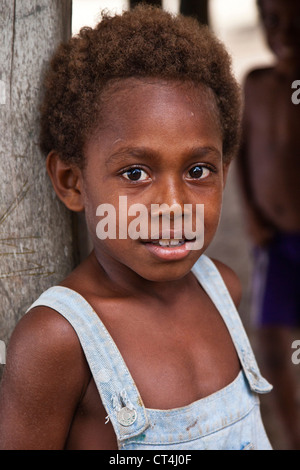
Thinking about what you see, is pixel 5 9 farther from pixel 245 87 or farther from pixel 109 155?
pixel 245 87

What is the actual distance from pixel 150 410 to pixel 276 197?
2156mm

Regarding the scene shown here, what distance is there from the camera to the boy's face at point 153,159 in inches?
50.6

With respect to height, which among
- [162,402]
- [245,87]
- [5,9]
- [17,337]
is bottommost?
[162,402]

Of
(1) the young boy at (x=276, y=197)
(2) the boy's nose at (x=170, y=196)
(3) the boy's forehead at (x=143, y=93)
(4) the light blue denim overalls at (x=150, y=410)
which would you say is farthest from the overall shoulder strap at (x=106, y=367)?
(1) the young boy at (x=276, y=197)

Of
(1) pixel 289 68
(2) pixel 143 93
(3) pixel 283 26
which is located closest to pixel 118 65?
(2) pixel 143 93

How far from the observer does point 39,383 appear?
1.24 meters

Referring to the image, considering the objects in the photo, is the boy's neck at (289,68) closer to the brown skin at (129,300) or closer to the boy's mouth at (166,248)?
the brown skin at (129,300)

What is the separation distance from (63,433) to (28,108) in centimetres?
73

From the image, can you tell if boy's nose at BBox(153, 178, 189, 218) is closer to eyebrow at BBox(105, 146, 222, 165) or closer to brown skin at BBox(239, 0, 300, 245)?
eyebrow at BBox(105, 146, 222, 165)

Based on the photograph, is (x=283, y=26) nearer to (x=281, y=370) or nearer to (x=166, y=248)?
(x=281, y=370)

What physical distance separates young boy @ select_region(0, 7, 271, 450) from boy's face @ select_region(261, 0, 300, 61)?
5.91 feet

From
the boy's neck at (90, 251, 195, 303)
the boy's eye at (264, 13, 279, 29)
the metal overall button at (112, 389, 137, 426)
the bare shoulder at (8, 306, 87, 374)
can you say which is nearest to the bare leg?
the boy's eye at (264, 13, 279, 29)
